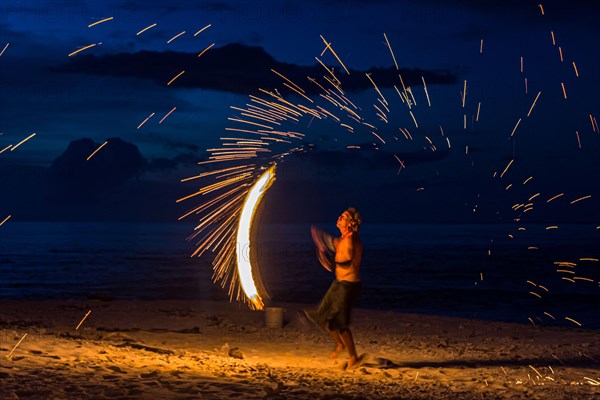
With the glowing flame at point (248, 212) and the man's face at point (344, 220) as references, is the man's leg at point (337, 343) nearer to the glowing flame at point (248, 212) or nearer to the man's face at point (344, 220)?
the man's face at point (344, 220)

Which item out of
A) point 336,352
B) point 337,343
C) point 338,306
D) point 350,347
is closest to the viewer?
point 338,306

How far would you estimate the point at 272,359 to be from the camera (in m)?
10.1

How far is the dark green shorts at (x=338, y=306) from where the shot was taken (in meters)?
9.14

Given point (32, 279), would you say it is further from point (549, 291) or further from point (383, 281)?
point (549, 291)

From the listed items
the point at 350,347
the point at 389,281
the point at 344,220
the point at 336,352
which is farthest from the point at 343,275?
the point at 389,281

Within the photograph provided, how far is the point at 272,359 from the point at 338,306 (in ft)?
4.83

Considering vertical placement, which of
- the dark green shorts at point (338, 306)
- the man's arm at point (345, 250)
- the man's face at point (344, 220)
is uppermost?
the man's face at point (344, 220)

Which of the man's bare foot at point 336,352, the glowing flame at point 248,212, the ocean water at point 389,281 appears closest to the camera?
the man's bare foot at point 336,352

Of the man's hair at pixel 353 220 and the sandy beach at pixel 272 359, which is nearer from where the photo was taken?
the sandy beach at pixel 272 359

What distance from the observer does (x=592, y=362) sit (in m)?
10.8

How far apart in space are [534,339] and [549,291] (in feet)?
73.1

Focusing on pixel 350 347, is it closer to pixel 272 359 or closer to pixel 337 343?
pixel 337 343

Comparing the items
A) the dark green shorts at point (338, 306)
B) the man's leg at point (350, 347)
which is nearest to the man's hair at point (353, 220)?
the dark green shorts at point (338, 306)

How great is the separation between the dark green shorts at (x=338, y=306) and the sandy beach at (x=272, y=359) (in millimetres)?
549
